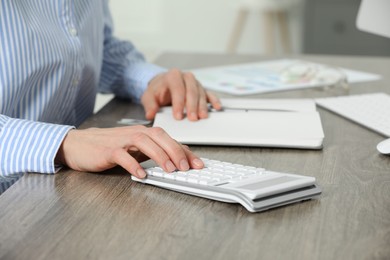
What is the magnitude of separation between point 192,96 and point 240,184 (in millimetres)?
471

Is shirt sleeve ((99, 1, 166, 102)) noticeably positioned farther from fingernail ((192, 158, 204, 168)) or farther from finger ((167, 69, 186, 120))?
fingernail ((192, 158, 204, 168))

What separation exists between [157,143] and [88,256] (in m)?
0.28

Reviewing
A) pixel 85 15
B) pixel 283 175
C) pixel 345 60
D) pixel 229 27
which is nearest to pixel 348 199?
pixel 283 175

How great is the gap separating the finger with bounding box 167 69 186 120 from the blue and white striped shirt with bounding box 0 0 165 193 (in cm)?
17

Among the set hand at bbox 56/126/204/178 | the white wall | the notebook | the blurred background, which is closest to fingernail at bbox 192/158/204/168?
hand at bbox 56/126/204/178

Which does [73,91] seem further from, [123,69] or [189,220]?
[189,220]

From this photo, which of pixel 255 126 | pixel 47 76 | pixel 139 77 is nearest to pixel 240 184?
pixel 255 126

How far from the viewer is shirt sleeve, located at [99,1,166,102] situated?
1607 mm

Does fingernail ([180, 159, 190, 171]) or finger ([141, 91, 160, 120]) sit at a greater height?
fingernail ([180, 159, 190, 171])

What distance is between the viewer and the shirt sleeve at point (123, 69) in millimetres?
1607

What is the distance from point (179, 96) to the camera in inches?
53.5

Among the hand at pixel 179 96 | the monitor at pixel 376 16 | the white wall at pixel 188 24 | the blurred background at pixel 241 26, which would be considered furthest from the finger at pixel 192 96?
the white wall at pixel 188 24

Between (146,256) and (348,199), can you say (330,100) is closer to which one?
(348,199)

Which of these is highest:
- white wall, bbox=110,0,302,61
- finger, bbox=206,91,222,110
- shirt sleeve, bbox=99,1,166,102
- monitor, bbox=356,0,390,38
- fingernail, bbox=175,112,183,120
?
monitor, bbox=356,0,390,38
